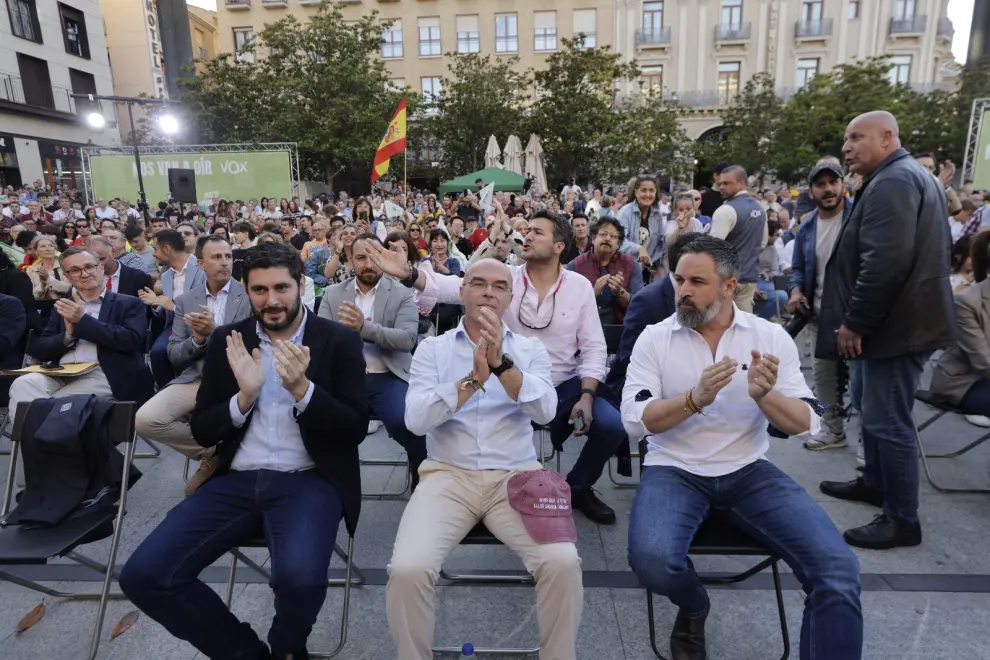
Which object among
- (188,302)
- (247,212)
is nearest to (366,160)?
(247,212)

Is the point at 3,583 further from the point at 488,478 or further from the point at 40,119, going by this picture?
the point at 40,119

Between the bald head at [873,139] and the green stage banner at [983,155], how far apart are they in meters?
12.6

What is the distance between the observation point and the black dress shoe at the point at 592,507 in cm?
337

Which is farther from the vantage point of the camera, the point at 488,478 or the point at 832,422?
the point at 832,422

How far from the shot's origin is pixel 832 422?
4.23m

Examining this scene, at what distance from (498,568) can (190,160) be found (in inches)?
654

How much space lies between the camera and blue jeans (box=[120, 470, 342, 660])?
83.4 inches

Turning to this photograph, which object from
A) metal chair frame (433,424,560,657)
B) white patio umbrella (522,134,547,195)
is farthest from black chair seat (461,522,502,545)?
white patio umbrella (522,134,547,195)

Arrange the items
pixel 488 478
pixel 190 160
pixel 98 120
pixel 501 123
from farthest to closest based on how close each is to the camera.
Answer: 1. pixel 501 123
2. pixel 190 160
3. pixel 98 120
4. pixel 488 478

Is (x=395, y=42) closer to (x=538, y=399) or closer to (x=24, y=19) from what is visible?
(x=24, y=19)

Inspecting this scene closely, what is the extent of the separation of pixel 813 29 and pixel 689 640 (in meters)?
37.4

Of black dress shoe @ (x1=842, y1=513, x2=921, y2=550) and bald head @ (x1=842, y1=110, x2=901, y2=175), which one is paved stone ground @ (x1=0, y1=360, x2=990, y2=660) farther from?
bald head @ (x1=842, y1=110, x2=901, y2=175)

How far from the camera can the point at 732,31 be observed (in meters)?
31.5

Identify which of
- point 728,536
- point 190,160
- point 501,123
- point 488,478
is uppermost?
point 501,123
